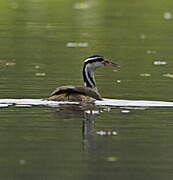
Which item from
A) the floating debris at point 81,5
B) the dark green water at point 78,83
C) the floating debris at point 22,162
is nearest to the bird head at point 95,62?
the dark green water at point 78,83

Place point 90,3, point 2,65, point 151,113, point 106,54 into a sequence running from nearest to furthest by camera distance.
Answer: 1. point 151,113
2. point 2,65
3. point 106,54
4. point 90,3

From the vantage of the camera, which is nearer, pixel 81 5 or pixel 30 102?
pixel 30 102

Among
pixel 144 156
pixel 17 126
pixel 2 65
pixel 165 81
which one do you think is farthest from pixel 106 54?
pixel 144 156

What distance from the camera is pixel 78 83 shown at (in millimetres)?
18562

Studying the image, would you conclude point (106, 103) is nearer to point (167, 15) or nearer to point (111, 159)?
point (111, 159)

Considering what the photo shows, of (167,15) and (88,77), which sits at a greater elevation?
(167,15)

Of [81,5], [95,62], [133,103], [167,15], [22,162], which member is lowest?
[22,162]

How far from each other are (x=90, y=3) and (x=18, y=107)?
27.3 metres

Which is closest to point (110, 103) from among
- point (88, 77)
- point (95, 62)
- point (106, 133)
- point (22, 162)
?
point (88, 77)

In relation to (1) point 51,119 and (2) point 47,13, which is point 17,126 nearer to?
(1) point 51,119

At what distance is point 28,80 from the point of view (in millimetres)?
18016

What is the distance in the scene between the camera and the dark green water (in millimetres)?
11562

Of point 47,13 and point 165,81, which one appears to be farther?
point 47,13

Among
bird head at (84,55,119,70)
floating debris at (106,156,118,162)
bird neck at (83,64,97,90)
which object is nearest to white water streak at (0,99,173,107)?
bird neck at (83,64,97,90)
